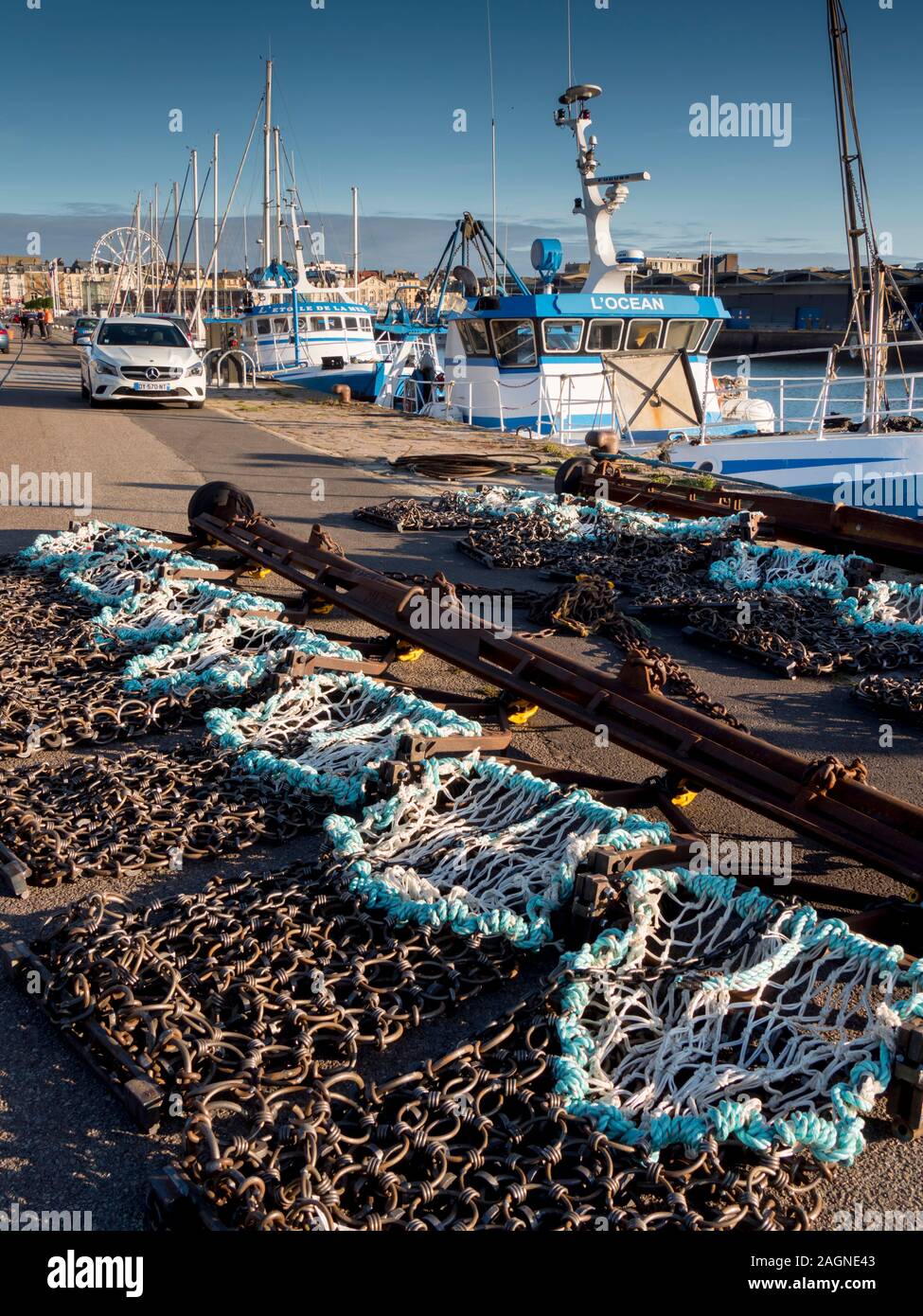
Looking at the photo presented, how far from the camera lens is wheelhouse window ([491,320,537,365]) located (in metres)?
22.9

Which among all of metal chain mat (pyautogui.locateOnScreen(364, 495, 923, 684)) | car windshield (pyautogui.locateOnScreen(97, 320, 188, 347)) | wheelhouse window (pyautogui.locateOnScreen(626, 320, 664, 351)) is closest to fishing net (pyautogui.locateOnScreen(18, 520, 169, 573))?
metal chain mat (pyautogui.locateOnScreen(364, 495, 923, 684))

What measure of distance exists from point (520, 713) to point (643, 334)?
18761mm

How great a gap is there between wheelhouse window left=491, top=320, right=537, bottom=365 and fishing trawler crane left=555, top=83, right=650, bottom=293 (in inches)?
88.0

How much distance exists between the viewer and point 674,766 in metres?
4.58

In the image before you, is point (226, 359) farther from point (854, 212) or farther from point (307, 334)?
point (854, 212)

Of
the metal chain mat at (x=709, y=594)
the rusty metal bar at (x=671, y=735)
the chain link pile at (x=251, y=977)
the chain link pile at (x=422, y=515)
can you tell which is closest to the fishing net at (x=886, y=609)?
the metal chain mat at (x=709, y=594)

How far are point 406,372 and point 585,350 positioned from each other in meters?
9.83

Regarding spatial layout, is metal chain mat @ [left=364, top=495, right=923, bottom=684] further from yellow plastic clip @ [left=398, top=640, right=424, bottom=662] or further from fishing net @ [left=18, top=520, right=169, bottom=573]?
fishing net @ [left=18, top=520, right=169, bottom=573]

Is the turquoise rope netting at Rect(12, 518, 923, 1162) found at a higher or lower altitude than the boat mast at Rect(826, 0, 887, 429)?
lower

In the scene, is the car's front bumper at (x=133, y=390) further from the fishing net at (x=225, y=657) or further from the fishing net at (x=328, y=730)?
the fishing net at (x=328, y=730)

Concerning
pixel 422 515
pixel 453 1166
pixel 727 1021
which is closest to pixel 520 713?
pixel 727 1021

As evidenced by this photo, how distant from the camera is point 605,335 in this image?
75.3 ft

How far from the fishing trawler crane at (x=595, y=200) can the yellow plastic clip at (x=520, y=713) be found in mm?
20042

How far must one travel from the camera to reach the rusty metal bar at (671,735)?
12.7 feet
